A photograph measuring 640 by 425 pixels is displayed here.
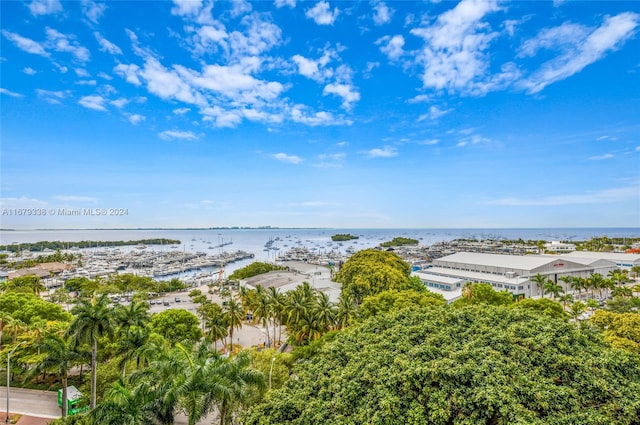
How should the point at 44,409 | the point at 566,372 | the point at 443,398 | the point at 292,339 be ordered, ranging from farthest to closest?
the point at 292,339 < the point at 44,409 < the point at 566,372 < the point at 443,398

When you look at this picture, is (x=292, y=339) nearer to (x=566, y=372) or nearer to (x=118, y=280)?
(x=566, y=372)

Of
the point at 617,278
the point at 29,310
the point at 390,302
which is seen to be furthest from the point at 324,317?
the point at 617,278

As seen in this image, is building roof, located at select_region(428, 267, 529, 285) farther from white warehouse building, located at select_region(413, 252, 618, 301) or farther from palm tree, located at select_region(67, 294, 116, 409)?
palm tree, located at select_region(67, 294, 116, 409)

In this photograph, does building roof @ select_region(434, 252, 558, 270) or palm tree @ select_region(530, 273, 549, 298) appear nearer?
palm tree @ select_region(530, 273, 549, 298)

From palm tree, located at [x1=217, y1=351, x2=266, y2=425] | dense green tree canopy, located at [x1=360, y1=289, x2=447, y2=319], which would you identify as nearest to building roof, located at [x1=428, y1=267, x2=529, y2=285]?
dense green tree canopy, located at [x1=360, y1=289, x2=447, y2=319]

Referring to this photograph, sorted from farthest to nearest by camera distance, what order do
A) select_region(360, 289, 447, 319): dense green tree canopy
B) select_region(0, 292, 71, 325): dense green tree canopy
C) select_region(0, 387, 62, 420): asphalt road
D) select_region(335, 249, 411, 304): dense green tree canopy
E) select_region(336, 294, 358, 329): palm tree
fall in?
select_region(335, 249, 411, 304): dense green tree canopy, select_region(0, 292, 71, 325): dense green tree canopy, select_region(336, 294, 358, 329): palm tree, select_region(360, 289, 447, 319): dense green tree canopy, select_region(0, 387, 62, 420): asphalt road

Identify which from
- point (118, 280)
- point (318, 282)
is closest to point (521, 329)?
point (318, 282)

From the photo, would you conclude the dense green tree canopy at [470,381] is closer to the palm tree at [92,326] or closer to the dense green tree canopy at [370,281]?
the palm tree at [92,326]
